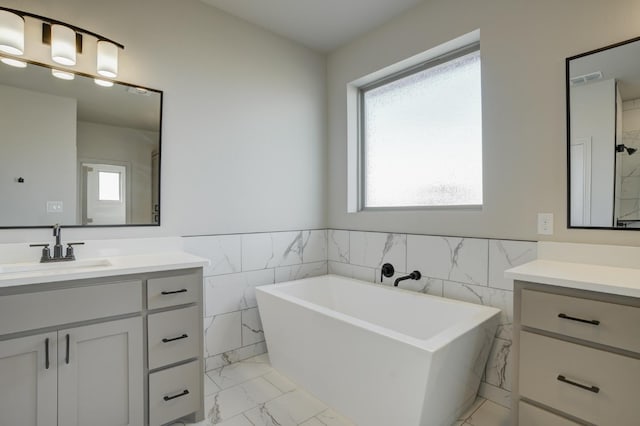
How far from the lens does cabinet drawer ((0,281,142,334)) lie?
1335mm

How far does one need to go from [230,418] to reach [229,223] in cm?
129

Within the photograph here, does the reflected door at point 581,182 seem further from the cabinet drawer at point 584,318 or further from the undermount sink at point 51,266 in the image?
the undermount sink at point 51,266

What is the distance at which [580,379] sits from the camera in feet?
4.15

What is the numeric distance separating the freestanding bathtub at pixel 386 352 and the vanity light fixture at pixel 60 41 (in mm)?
1737

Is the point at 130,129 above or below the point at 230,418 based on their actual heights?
above

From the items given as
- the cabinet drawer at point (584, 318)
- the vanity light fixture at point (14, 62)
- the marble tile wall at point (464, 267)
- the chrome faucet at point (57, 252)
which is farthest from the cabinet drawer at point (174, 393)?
the vanity light fixture at point (14, 62)

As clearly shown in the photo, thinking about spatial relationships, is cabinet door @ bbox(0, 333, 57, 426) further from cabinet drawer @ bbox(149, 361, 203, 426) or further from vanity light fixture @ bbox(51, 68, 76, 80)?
vanity light fixture @ bbox(51, 68, 76, 80)

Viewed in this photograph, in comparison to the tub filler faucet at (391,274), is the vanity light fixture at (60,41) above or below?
above

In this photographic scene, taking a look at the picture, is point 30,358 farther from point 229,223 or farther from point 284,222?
point 284,222

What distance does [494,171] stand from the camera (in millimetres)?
2018

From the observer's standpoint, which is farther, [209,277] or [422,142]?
[422,142]

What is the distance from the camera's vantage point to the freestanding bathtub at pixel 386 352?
1.46 m

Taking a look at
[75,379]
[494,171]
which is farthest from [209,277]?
[494,171]

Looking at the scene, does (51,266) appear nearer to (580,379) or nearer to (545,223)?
(580,379)
